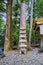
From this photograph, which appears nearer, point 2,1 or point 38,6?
point 2,1

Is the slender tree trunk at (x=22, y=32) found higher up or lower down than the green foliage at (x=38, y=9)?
lower down

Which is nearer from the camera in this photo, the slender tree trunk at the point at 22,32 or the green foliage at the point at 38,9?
the slender tree trunk at the point at 22,32

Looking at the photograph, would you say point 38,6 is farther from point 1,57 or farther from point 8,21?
point 1,57

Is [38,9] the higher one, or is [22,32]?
[38,9]

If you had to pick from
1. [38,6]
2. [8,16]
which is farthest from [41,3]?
[8,16]

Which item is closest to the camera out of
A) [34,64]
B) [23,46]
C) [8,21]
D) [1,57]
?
[34,64]

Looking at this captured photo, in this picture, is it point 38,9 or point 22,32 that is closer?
point 22,32

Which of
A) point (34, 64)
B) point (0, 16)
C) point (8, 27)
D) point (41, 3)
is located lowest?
point (34, 64)

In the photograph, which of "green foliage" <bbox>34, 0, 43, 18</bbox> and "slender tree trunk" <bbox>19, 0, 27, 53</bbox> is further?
"green foliage" <bbox>34, 0, 43, 18</bbox>

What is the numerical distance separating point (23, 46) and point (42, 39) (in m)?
3.26

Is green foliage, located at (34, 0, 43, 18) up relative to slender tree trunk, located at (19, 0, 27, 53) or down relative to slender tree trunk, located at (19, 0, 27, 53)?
up

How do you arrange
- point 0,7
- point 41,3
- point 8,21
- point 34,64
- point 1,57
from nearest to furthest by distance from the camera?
point 34,64 < point 1,57 < point 8,21 < point 0,7 < point 41,3

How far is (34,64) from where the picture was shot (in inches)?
282

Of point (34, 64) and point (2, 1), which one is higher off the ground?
point (2, 1)
